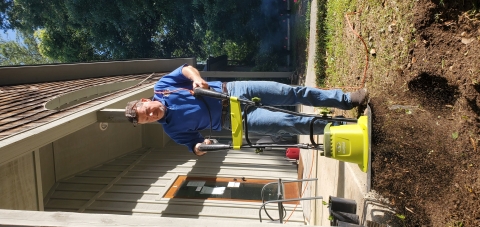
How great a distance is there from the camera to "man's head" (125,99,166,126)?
3.17 meters

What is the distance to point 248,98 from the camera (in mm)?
3465

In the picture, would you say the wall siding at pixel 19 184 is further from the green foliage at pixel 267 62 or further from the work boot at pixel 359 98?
the green foliage at pixel 267 62

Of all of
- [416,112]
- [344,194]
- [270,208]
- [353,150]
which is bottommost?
[270,208]

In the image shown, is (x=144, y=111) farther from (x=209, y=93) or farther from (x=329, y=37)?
(x=329, y=37)

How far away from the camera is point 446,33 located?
2498 millimetres

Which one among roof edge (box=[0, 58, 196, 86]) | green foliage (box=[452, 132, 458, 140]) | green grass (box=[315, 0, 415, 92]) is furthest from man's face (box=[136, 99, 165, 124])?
roof edge (box=[0, 58, 196, 86])

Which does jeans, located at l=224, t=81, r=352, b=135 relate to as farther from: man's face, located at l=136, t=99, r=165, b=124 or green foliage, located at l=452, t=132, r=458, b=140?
green foliage, located at l=452, t=132, r=458, b=140

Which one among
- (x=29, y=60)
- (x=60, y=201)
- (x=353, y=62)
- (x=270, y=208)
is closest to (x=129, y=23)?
(x=60, y=201)

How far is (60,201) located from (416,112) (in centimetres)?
616

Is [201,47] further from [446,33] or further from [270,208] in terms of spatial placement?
[446,33]

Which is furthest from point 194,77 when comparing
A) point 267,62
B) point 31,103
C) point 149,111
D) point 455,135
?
point 267,62

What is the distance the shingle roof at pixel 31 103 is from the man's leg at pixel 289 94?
2.69 meters

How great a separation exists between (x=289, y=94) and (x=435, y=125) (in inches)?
52.6

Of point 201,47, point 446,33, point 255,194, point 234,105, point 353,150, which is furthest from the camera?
point 201,47
